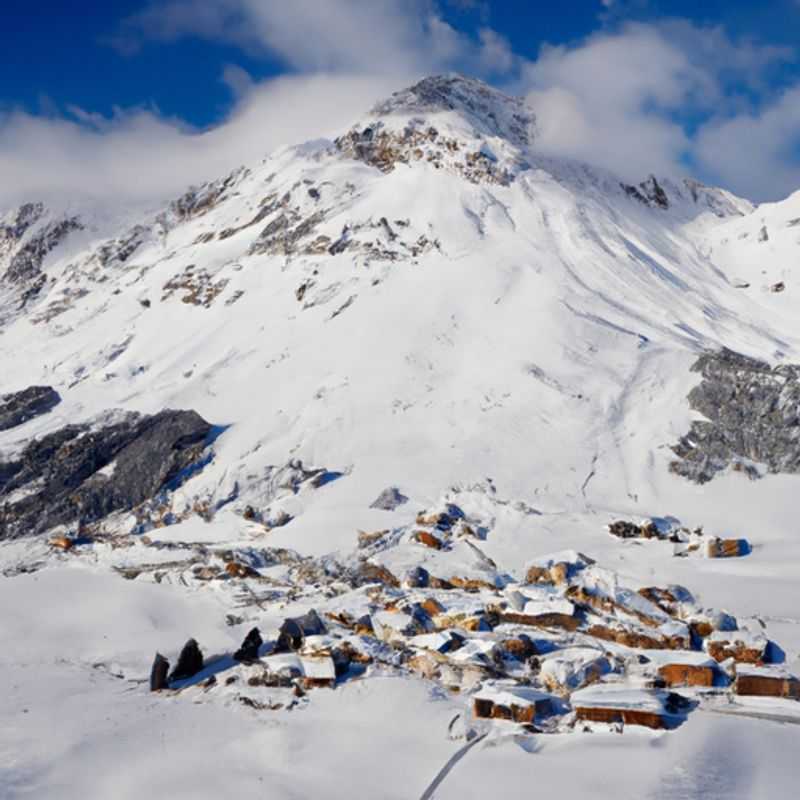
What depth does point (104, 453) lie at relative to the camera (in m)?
53.2

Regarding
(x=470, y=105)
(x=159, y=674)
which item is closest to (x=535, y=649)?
(x=159, y=674)

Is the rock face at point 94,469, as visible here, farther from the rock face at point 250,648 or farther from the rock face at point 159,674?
the rock face at point 159,674

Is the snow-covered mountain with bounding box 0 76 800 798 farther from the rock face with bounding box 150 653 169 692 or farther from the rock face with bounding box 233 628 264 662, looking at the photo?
the rock face with bounding box 233 628 264 662

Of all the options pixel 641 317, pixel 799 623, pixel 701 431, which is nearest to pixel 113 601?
pixel 799 623

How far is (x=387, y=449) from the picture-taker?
4716 centimetres

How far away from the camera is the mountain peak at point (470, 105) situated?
96.8 metres

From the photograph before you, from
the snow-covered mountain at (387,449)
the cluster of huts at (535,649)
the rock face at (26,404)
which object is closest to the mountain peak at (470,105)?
the snow-covered mountain at (387,449)

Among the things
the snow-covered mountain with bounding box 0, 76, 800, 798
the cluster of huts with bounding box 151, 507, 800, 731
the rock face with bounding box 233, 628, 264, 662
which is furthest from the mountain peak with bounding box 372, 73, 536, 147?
the rock face with bounding box 233, 628, 264, 662

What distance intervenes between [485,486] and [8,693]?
25.8 metres

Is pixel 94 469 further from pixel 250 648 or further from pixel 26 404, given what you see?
pixel 250 648

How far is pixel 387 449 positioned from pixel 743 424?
1924 centimetres

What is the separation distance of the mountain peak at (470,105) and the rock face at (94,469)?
56.2 meters

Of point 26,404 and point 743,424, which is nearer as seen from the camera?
point 743,424

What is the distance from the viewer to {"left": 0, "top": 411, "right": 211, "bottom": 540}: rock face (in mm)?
48938
